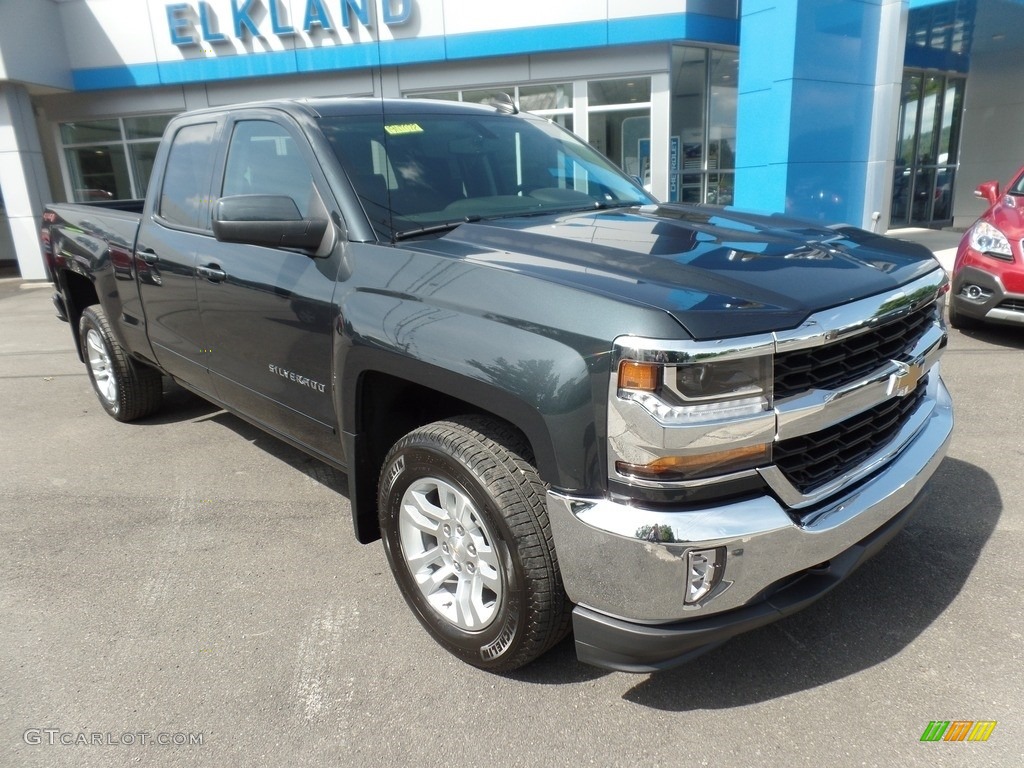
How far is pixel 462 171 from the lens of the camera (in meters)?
3.24

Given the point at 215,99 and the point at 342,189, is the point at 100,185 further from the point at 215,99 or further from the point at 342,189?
the point at 342,189

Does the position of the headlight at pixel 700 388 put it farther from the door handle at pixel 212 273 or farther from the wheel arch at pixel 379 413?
the door handle at pixel 212 273

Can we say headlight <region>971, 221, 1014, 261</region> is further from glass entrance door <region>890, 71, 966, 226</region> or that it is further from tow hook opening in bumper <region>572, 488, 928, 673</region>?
glass entrance door <region>890, 71, 966, 226</region>

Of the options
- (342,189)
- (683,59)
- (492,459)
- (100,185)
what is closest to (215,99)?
(100,185)

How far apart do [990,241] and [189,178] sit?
20.5 ft

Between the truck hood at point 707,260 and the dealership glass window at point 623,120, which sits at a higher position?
the dealership glass window at point 623,120

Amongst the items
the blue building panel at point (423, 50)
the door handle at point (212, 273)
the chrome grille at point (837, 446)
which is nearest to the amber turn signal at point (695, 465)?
the chrome grille at point (837, 446)

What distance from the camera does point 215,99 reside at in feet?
48.7

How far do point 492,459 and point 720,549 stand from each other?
2.34 feet

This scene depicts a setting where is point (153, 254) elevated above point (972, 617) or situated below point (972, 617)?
above

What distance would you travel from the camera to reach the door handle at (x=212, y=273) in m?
3.42

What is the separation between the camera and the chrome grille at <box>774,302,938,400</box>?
2.02 m

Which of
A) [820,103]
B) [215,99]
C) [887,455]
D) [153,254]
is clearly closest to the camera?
[887,455]

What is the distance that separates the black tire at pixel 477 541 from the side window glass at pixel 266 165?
1185mm
